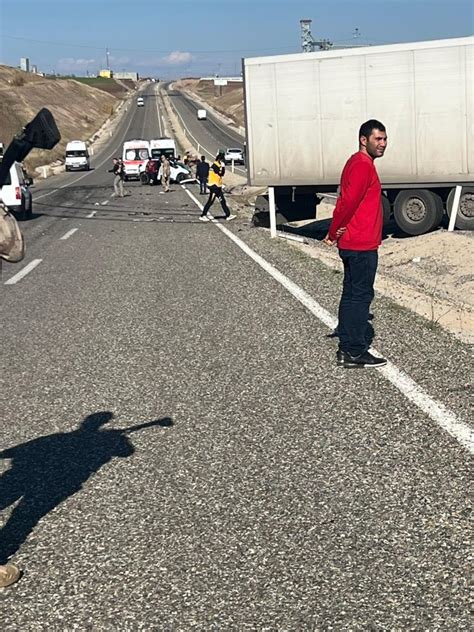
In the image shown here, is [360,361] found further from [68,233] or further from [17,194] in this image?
[17,194]

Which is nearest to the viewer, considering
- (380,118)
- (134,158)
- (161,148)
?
(380,118)

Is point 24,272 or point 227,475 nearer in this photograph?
point 227,475

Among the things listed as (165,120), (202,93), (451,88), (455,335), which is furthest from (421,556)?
(202,93)

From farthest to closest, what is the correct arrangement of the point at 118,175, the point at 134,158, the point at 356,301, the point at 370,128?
1. the point at 134,158
2. the point at 118,175
3. the point at 356,301
4. the point at 370,128

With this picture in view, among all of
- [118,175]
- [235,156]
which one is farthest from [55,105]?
[118,175]

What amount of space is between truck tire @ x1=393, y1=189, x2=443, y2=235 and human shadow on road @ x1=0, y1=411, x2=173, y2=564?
12976 millimetres

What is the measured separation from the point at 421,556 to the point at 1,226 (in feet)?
7.44

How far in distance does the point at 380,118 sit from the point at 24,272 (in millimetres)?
8066

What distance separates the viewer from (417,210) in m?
18.0

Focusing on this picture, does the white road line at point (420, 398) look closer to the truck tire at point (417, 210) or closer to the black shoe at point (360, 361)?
the black shoe at point (360, 361)

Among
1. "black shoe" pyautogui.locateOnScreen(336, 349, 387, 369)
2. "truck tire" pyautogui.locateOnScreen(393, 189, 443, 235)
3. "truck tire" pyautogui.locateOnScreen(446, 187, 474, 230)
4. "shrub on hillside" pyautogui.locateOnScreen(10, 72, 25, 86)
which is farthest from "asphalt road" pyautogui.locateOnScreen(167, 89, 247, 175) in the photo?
"black shoe" pyautogui.locateOnScreen(336, 349, 387, 369)

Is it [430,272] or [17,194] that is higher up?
[17,194]

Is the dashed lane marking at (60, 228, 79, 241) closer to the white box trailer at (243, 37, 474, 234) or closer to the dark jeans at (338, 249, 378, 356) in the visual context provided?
the white box trailer at (243, 37, 474, 234)

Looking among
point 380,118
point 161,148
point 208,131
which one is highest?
point 208,131
